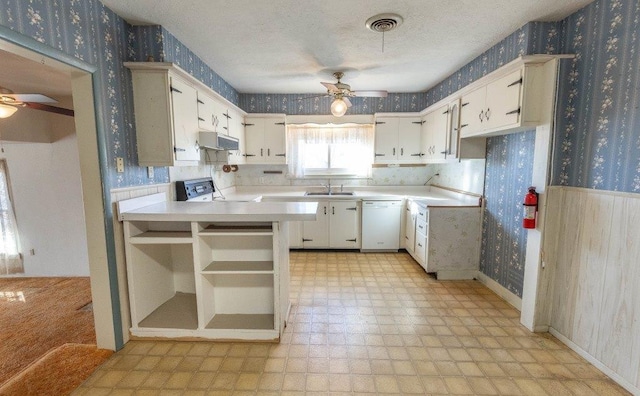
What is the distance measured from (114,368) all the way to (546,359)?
287 centimetres

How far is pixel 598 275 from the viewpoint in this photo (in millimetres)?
1849

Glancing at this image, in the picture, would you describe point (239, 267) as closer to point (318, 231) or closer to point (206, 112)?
point (206, 112)

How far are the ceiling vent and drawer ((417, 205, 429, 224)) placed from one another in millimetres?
1913

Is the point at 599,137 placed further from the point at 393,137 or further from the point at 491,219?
the point at 393,137

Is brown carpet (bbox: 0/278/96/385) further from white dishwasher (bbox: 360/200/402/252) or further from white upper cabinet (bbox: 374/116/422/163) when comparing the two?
white upper cabinet (bbox: 374/116/422/163)

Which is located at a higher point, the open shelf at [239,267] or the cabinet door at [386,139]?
the cabinet door at [386,139]

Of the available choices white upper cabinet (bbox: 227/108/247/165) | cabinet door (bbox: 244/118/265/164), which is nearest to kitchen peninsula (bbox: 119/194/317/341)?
white upper cabinet (bbox: 227/108/247/165)

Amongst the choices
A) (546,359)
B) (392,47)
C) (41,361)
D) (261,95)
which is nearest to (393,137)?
(392,47)

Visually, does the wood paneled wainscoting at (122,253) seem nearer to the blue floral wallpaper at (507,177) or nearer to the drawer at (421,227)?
the drawer at (421,227)

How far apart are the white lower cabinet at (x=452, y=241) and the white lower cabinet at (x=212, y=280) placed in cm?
175

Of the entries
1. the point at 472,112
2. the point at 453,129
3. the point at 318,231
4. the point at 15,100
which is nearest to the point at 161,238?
the point at 15,100

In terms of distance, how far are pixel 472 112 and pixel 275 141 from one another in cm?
265

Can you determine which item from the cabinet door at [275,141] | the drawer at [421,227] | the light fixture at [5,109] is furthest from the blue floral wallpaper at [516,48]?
the light fixture at [5,109]

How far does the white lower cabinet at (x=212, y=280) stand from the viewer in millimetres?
2061
